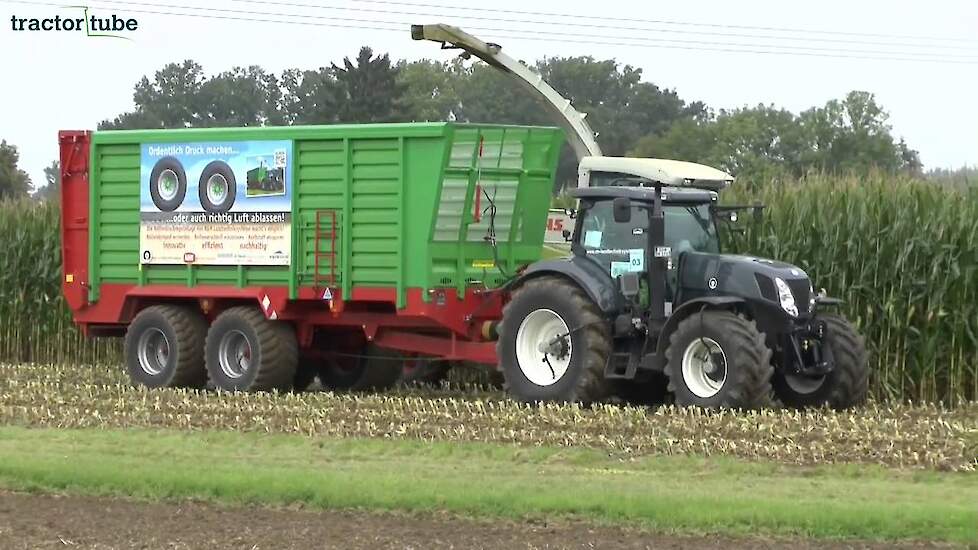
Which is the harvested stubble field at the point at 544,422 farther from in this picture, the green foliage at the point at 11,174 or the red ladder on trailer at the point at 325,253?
the green foliage at the point at 11,174

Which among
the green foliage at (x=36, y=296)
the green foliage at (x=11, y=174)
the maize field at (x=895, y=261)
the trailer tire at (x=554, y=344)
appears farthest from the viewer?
the green foliage at (x=11, y=174)

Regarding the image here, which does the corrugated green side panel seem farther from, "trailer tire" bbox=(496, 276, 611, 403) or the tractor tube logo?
"trailer tire" bbox=(496, 276, 611, 403)

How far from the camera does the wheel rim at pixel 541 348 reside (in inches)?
643

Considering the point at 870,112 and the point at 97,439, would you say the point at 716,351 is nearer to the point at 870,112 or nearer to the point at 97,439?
the point at 97,439

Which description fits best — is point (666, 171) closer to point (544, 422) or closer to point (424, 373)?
point (424, 373)

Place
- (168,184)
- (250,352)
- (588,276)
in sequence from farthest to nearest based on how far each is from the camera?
(168,184) < (250,352) < (588,276)

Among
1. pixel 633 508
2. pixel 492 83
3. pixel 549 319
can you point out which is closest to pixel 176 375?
pixel 549 319

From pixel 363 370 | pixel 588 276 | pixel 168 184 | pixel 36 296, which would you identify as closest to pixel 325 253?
pixel 363 370

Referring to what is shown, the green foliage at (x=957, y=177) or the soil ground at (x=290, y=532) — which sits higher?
the green foliage at (x=957, y=177)

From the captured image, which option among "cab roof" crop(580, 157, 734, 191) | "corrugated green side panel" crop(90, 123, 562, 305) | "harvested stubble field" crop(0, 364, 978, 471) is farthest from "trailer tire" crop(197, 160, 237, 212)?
"cab roof" crop(580, 157, 734, 191)

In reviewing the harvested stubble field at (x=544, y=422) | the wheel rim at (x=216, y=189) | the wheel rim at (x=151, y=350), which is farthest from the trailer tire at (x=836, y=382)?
the wheel rim at (x=151, y=350)

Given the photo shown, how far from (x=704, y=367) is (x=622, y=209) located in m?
1.62

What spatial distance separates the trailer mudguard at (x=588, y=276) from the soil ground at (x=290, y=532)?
5.88 m

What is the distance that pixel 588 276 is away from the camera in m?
16.2
